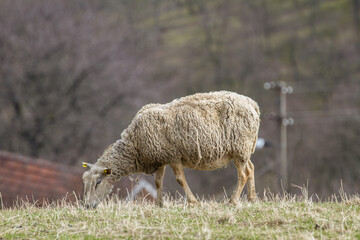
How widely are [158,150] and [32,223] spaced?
2.39m

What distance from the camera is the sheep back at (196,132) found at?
9.16m

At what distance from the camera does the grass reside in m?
6.62

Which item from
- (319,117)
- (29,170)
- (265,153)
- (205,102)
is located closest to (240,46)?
(319,117)

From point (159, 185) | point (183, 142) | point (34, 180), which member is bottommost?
point (34, 180)

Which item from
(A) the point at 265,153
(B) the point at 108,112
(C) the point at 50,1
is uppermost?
(C) the point at 50,1

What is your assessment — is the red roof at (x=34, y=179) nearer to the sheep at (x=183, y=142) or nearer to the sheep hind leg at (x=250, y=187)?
the sheep at (x=183, y=142)

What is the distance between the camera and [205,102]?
9.45 meters

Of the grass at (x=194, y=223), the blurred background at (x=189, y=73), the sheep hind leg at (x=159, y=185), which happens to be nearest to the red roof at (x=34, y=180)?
the sheep hind leg at (x=159, y=185)

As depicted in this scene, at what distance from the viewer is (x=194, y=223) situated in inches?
286

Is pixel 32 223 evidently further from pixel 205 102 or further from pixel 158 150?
pixel 205 102

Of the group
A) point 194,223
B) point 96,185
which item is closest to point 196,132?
point 96,185

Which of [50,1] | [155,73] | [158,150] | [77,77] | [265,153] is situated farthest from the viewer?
[155,73]

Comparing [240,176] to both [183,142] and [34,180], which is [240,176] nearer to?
[183,142]

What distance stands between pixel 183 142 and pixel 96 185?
5.20 ft
